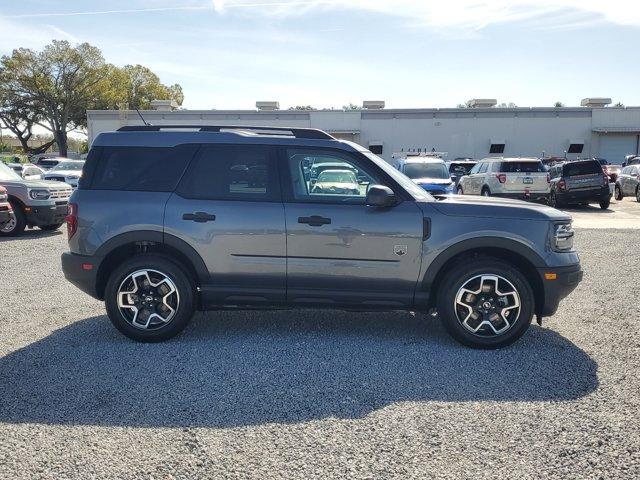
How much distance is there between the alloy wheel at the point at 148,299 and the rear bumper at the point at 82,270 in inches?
12.5

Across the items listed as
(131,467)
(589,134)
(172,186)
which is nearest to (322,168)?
(172,186)

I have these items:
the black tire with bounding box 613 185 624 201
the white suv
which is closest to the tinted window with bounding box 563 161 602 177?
the white suv

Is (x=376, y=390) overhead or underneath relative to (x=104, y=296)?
underneath

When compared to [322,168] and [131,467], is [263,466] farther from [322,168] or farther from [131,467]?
[322,168]

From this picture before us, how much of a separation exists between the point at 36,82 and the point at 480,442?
60502 millimetres

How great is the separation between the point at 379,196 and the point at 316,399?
180 centimetres

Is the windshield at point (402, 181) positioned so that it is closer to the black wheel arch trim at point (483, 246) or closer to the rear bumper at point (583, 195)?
the black wheel arch trim at point (483, 246)

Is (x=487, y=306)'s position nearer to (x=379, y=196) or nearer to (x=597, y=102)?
(x=379, y=196)

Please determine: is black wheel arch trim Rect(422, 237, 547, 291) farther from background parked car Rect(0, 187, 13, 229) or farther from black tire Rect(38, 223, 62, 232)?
black tire Rect(38, 223, 62, 232)

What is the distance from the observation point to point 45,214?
1259cm

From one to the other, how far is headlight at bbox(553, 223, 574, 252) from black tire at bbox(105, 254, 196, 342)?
3.31 m

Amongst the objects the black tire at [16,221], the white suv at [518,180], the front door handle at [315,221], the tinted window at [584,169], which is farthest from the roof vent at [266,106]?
the front door handle at [315,221]

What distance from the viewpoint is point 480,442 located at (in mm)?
3361

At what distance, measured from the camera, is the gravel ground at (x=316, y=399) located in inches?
124
